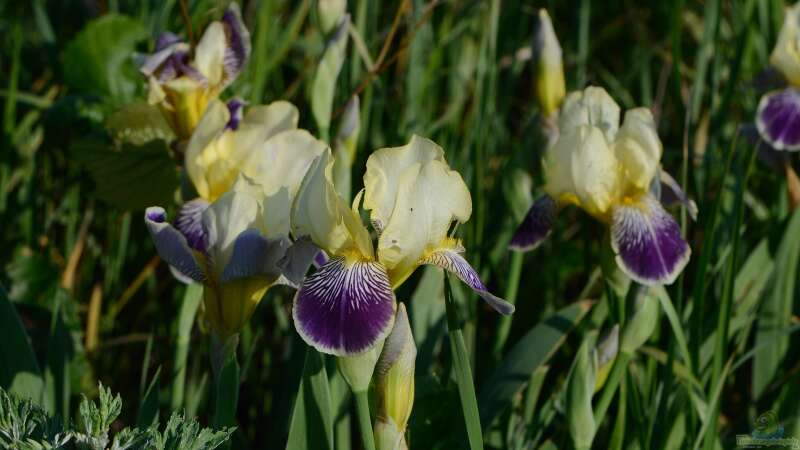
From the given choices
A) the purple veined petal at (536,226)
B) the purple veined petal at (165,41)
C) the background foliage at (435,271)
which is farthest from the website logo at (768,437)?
the purple veined petal at (165,41)

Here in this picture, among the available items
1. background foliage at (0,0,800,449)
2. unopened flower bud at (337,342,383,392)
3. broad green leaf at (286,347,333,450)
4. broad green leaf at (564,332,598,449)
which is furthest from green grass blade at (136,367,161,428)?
broad green leaf at (564,332,598,449)

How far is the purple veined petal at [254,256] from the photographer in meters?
1.20

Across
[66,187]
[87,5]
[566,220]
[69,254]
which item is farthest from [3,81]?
[566,220]

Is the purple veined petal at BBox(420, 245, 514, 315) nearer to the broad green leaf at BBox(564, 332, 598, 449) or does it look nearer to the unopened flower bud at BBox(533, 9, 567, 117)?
the broad green leaf at BBox(564, 332, 598, 449)

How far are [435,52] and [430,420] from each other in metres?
1.01

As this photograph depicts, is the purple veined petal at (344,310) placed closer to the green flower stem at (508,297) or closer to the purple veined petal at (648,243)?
the purple veined petal at (648,243)

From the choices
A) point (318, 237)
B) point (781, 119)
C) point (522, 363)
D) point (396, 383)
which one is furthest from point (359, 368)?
point (781, 119)

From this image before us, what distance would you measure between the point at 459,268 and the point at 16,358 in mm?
671

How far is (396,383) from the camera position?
3.64 feet

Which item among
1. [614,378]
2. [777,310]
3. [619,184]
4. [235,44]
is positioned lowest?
[777,310]

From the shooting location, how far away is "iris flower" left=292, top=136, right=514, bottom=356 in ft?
3.45

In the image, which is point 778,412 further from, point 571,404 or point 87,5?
point 87,5

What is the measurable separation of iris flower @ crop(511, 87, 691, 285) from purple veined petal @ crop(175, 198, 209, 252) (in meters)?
0.52

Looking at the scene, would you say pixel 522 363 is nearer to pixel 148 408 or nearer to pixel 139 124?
pixel 148 408
